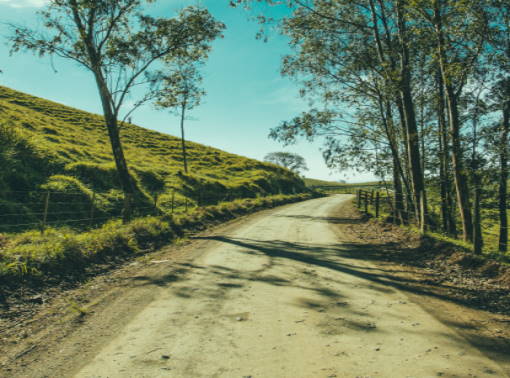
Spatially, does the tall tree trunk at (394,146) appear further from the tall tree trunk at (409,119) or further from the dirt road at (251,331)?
the dirt road at (251,331)

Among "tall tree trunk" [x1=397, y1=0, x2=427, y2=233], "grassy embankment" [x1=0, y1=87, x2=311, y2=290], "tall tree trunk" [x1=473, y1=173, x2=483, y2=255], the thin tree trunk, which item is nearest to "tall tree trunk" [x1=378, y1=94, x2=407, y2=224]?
"tall tree trunk" [x1=397, y1=0, x2=427, y2=233]

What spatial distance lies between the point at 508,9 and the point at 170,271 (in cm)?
1025

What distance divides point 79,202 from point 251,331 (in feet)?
43.8

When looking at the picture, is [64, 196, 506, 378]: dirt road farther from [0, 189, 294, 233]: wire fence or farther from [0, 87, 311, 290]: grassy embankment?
[0, 189, 294, 233]: wire fence

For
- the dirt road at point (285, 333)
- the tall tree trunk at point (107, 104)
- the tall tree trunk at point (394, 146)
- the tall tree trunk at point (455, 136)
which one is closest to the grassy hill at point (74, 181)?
the tall tree trunk at point (107, 104)

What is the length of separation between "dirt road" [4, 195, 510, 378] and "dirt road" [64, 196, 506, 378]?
0.01 metres

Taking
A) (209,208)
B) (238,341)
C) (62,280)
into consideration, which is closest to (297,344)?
(238,341)

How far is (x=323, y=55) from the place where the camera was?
14.7 meters

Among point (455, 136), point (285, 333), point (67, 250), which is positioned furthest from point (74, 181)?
point (455, 136)

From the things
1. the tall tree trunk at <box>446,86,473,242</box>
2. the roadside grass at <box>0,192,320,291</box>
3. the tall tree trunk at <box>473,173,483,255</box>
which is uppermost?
the tall tree trunk at <box>446,86,473,242</box>

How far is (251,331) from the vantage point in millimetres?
4352

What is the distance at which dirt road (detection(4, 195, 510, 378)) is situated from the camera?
3457 millimetres

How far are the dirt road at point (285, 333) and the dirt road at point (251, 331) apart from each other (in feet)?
0.05

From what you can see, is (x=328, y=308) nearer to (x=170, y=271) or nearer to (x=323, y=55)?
(x=170, y=271)
